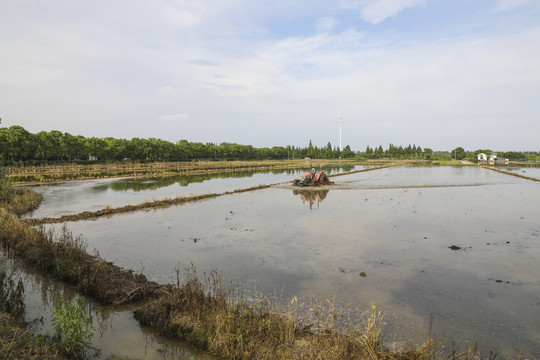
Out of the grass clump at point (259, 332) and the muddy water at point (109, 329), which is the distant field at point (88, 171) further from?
the grass clump at point (259, 332)

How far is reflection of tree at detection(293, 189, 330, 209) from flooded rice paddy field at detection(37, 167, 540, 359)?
305 centimetres

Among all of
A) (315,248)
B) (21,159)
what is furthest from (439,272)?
(21,159)

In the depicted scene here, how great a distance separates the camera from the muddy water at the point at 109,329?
6.74 meters

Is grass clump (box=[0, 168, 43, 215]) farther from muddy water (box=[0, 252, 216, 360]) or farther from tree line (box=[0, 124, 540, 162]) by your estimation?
muddy water (box=[0, 252, 216, 360])

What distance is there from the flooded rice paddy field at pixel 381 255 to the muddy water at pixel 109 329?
228cm

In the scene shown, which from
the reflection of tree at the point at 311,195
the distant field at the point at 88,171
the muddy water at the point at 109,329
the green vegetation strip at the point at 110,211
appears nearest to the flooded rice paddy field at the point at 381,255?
the green vegetation strip at the point at 110,211

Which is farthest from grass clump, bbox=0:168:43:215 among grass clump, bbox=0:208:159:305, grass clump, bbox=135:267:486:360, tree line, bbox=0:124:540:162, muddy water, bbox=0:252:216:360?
grass clump, bbox=135:267:486:360

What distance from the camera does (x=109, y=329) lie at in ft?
25.1

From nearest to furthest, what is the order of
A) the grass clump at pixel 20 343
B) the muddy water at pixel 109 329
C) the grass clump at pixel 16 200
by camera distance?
the grass clump at pixel 20 343 → the muddy water at pixel 109 329 → the grass clump at pixel 16 200

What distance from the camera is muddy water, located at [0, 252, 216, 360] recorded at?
6.74m

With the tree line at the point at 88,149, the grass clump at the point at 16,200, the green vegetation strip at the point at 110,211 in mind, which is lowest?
the green vegetation strip at the point at 110,211

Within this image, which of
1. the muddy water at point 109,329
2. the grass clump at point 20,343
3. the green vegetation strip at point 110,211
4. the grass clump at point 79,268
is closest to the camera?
the grass clump at point 20,343

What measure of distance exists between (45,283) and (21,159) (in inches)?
2936

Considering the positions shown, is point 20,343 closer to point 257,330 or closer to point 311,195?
point 257,330
